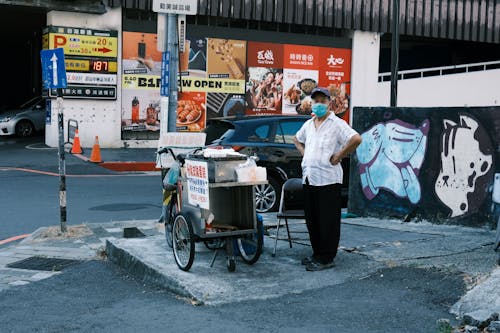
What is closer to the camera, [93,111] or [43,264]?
[43,264]

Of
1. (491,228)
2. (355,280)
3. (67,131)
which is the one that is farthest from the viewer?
(67,131)

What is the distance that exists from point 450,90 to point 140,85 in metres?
11.7

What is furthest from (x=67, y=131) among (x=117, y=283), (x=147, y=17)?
(x=117, y=283)

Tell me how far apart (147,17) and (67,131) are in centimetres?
485

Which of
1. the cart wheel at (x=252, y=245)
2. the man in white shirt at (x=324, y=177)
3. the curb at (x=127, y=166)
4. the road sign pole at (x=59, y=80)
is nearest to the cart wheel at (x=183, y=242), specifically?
the cart wheel at (x=252, y=245)

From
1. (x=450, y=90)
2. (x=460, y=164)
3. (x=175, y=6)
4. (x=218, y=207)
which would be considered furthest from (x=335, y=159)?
(x=450, y=90)

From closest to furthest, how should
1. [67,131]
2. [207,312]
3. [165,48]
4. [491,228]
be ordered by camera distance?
[207,312] < [491,228] < [165,48] < [67,131]

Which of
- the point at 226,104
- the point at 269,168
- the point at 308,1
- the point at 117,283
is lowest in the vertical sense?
the point at 117,283

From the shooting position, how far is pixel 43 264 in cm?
728

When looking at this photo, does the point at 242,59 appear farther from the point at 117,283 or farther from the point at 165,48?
the point at 117,283

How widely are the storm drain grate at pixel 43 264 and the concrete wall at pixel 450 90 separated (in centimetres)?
1863

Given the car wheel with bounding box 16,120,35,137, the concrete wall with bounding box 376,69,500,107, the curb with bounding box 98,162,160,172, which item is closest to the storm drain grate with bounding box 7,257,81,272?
the curb with bounding box 98,162,160,172

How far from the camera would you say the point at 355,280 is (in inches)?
232

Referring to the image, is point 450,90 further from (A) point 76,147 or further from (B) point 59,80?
(B) point 59,80
